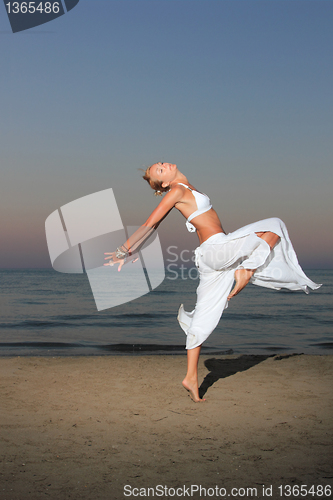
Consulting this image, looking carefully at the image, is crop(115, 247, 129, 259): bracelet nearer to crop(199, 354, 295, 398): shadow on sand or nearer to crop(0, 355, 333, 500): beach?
crop(0, 355, 333, 500): beach

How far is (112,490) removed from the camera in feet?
Answer: 8.29

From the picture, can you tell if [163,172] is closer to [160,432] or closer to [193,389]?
[193,389]

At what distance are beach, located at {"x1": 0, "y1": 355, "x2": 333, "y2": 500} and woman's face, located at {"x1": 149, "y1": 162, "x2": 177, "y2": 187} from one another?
7.71 feet

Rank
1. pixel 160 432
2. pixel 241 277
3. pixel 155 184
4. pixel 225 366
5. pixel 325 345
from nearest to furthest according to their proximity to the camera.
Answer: pixel 160 432
pixel 241 277
pixel 155 184
pixel 225 366
pixel 325 345

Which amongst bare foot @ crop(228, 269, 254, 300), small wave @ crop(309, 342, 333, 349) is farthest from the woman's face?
small wave @ crop(309, 342, 333, 349)

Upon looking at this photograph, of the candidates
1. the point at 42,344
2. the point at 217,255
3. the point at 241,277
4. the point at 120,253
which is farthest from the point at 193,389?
the point at 42,344

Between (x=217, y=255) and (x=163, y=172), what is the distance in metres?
1.04

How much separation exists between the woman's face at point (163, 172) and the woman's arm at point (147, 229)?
26 cm

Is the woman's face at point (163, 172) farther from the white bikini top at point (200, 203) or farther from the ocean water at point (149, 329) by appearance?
the ocean water at point (149, 329)

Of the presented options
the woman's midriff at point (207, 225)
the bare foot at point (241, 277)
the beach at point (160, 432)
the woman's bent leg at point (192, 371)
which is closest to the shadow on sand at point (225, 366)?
the beach at point (160, 432)

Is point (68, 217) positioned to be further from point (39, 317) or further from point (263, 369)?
point (39, 317)

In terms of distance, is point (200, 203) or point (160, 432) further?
point (200, 203)

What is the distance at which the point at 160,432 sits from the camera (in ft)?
11.5

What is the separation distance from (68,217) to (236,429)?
4.29 m
